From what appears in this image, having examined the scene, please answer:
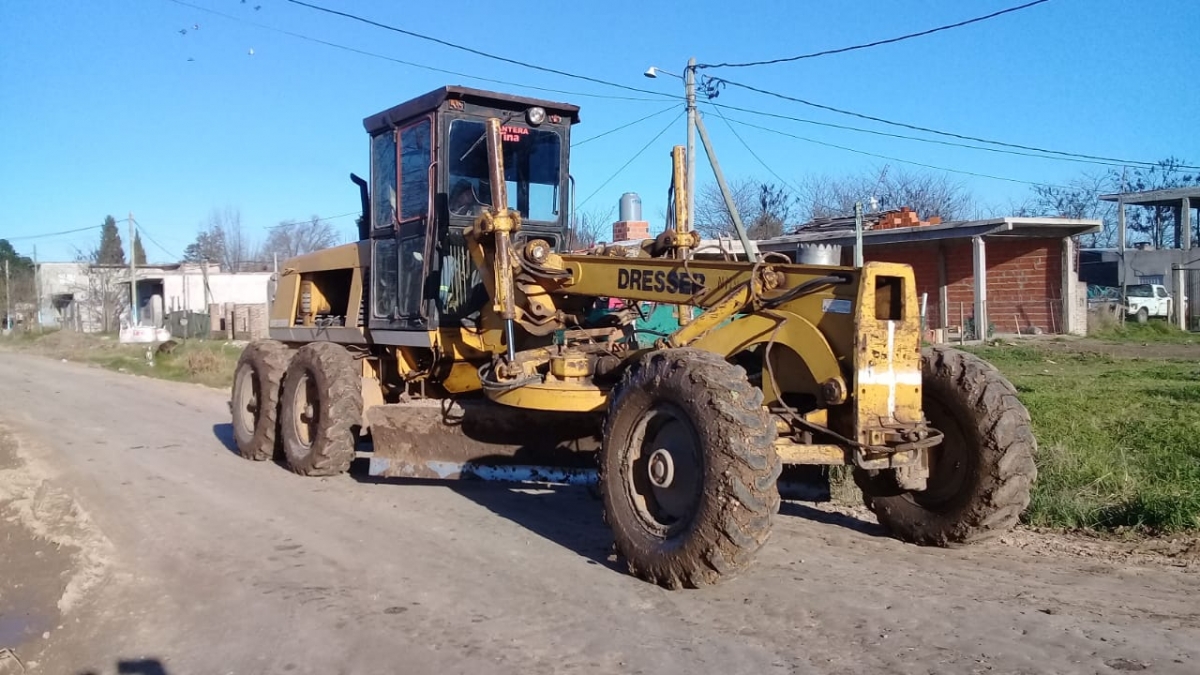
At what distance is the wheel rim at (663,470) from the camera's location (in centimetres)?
588

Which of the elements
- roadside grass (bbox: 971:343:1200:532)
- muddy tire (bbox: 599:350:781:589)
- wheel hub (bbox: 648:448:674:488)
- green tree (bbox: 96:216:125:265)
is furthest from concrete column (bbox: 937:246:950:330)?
green tree (bbox: 96:216:125:265)

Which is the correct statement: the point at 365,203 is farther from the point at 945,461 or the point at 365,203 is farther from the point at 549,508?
the point at 945,461

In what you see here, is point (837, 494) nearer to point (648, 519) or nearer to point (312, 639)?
point (648, 519)

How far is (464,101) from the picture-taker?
29.5 ft

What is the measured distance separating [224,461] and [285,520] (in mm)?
3369

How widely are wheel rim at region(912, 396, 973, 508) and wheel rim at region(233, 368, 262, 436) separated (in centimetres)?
749

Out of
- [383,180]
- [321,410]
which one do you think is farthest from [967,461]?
[383,180]

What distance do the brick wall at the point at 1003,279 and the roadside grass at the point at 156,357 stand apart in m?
17.2

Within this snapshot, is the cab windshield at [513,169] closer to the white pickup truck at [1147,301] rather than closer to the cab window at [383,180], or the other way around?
the cab window at [383,180]

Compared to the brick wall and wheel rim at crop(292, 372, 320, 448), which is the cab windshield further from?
the brick wall

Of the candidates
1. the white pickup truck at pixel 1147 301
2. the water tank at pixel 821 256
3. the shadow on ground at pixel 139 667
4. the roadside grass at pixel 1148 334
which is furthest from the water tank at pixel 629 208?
the white pickup truck at pixel 1147 301

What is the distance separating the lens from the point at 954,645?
467 cm

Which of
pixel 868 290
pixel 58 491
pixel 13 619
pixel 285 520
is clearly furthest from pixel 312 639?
pixel 58 491

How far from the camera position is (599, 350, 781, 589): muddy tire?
17.6ft
